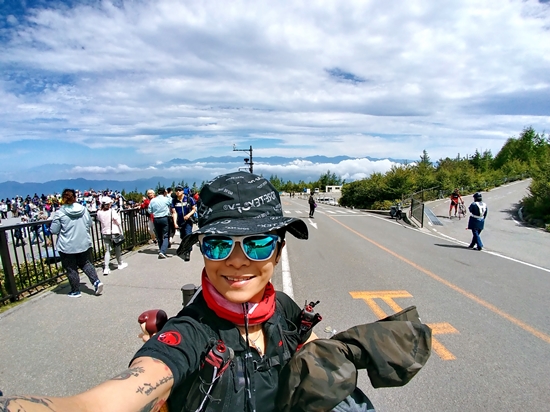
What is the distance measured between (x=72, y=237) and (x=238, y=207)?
5.19 metres

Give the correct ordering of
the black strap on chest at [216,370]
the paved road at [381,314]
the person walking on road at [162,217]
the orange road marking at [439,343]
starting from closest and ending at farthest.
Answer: the black strap on chest at [216,370] < the paved road at [381,314] < the orange road marking at [439,343] < the person walking on road at [162,217]

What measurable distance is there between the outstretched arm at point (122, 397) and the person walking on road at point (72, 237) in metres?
5.09

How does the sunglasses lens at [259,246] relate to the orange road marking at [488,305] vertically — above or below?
above

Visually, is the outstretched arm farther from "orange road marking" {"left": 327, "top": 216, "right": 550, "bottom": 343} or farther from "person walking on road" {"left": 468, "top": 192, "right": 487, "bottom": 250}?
"person walking on road" {"left": 468, "top": 192, "right": 487, "bottom": 250}

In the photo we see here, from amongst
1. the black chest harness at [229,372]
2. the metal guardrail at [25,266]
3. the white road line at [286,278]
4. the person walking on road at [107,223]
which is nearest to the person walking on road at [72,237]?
the metal guardrail at [25,266]

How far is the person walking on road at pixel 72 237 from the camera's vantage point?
17.8 ft

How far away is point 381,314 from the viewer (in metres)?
5.03

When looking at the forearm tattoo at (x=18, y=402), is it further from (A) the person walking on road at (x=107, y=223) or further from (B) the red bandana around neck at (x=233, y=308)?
(A) the person walking on road at (x=107, y=223)

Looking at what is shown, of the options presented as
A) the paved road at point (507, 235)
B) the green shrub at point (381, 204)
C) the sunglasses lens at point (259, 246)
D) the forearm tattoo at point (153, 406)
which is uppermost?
the sunglasses lens at point (259, 246)

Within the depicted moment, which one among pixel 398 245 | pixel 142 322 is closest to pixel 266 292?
pixel 142 322

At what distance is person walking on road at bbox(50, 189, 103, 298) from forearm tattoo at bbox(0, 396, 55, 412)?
5258mm

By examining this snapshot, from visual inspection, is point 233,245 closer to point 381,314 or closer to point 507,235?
point 381,314

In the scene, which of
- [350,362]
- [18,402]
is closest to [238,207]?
[350,362]

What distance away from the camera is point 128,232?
380 inches
